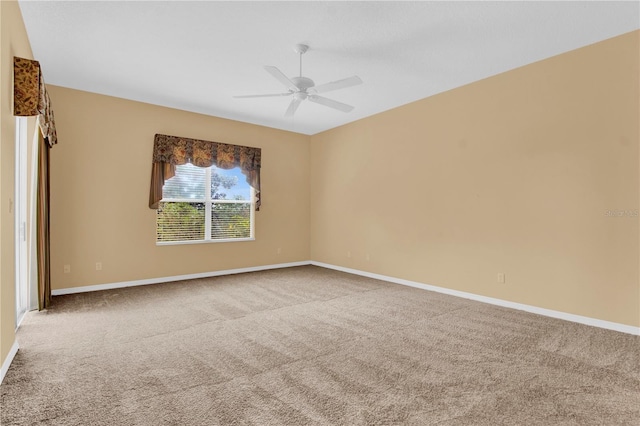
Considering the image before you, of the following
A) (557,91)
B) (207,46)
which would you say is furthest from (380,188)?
(207,46)

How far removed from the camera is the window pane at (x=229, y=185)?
19.8 ft

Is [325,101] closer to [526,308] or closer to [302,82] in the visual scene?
[302,82]

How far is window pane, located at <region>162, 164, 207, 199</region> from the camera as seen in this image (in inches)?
218

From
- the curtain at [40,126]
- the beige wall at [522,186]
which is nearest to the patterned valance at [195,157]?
the curtain at [40,126]

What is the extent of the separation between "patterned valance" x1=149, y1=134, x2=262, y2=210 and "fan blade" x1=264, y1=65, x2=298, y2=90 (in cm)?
278

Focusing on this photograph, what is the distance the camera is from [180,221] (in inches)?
222

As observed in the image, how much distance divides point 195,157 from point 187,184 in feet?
1.62

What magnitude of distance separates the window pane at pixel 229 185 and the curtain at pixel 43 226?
2458 mm

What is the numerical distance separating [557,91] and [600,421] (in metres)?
3.32

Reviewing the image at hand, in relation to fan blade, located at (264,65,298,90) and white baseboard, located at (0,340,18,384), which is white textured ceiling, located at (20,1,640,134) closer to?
fan blade, located at (264,65,298,90)

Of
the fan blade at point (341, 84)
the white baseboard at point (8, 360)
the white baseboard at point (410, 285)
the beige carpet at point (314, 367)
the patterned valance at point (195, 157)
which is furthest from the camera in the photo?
the patterned valance at point (195, 157)

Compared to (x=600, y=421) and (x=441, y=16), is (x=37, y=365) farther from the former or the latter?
(x=441, y=16)

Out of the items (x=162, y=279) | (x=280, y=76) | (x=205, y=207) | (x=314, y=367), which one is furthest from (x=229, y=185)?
(x=314, y=367)

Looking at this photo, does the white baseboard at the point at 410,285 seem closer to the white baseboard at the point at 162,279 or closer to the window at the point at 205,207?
the white baseboard at the point at 162,279
